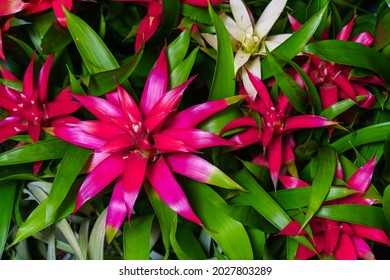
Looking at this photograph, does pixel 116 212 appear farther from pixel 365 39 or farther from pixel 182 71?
pixel 365 39

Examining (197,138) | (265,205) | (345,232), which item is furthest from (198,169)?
(345,232)

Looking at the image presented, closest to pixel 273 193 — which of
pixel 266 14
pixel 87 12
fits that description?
pixel 266 14

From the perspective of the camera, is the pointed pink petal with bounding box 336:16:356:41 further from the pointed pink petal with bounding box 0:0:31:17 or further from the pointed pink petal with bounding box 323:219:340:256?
the pointed pink petal with bounding box 0:0:31:17

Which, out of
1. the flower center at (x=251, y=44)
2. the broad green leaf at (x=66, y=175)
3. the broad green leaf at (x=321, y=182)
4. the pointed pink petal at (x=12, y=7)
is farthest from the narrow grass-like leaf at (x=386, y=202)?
the pointed pink petal at (x=12, y=7)

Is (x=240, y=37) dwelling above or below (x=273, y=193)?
above

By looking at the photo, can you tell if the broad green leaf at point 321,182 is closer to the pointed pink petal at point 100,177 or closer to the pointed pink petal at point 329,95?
the pointed pink petal at point 329,95
